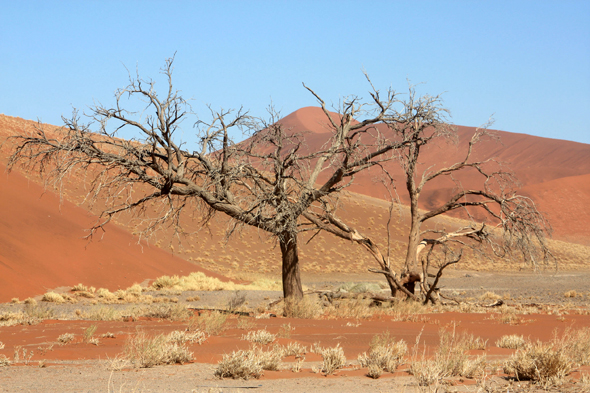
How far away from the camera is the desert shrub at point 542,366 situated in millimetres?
5621

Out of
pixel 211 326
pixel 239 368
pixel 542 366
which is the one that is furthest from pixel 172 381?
pixel 542 366

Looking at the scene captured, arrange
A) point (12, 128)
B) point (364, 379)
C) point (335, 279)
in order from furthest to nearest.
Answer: point (12, 128)
point (335, 279)
point (364, 379)

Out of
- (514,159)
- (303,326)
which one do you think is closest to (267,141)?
(303,326)

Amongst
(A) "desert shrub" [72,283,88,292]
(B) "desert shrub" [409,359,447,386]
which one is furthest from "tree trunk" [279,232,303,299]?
(A) "desert shrub" [72,283,88,292]

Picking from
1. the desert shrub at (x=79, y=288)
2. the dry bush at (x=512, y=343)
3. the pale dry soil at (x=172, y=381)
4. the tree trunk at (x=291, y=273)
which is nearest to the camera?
the pale dry soil at (x=172, y=381)

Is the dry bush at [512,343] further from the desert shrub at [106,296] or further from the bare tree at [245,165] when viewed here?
the desert shrub at [106,296]

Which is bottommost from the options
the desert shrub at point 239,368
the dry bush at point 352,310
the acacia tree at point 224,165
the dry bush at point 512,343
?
the dry bush at point 352,310

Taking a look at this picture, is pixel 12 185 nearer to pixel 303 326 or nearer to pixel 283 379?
pixel 303 326

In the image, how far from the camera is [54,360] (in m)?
6.92

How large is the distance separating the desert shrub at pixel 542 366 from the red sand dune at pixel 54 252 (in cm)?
1736

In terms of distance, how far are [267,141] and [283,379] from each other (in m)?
8.57

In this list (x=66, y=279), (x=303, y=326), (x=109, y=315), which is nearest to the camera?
(x=303, y=326)

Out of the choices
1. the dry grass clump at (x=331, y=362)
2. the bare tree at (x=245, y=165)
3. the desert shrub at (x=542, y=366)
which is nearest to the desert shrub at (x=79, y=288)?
the bare tree at (x=245, y=165)

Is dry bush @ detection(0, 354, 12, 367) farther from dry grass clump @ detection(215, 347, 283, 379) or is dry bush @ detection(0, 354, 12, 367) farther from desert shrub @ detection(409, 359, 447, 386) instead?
desert shrub @ detection(409, 359, 447, 386)
